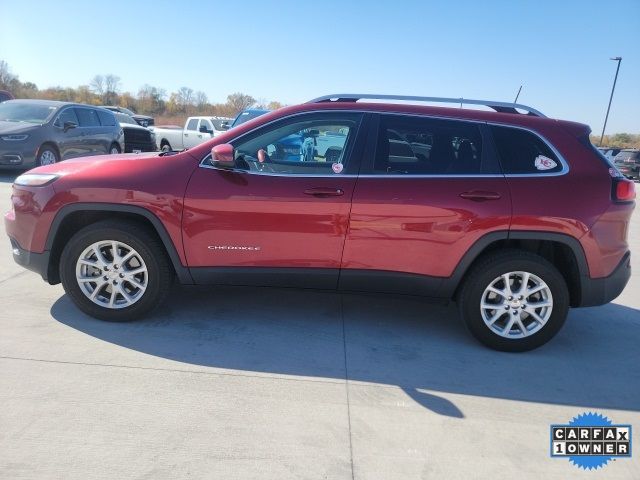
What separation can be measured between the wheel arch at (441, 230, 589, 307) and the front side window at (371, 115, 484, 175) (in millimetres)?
538

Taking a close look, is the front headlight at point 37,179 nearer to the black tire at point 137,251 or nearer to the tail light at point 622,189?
the black tire at point 137,251

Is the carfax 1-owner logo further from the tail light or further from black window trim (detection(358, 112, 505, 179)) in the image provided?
black window trim (detection(358, 112, 505, 179))

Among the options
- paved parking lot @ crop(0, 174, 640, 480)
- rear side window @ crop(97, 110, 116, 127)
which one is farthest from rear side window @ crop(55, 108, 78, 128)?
paved parking lot @ crop(0, 174, 640, 480)

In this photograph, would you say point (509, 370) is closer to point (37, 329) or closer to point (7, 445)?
point (7, 445)

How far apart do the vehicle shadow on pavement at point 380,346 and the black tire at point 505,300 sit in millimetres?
116

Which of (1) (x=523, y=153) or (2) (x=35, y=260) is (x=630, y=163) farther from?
(2) (x=35, y=260)

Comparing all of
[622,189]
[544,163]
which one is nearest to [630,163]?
[622,189]

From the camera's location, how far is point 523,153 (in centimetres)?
364

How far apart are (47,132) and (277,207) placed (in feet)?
30.4

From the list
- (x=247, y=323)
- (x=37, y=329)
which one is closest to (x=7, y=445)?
(x=37, y=329)

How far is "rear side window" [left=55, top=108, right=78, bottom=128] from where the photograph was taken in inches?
436

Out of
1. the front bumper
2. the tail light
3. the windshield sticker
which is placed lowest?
the front bumper

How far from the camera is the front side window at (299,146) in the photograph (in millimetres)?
3658

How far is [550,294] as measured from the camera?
Result: 3650 millimetres
